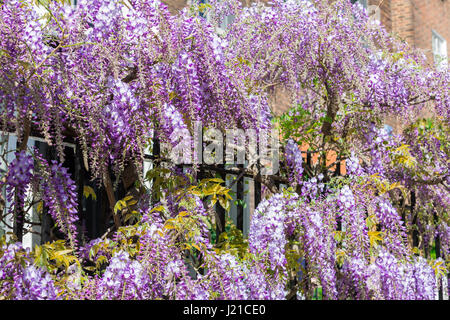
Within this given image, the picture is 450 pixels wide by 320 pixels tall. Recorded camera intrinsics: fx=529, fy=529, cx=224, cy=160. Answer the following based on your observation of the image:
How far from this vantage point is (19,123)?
217cm

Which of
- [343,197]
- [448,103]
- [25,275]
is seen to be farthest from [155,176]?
[448,103]

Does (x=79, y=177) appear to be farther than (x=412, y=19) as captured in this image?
No

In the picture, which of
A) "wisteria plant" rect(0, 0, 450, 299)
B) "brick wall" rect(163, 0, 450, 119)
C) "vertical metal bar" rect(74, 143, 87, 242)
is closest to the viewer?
"wisteria plant" rect(0, 0, 450, 299)

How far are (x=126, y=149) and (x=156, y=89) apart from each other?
316 millimetres

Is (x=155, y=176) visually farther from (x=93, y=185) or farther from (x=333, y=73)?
(x=333, y=73)

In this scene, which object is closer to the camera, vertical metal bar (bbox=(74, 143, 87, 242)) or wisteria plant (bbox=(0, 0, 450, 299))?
wisteria plant (bbox=(0, 0, 450, 299))

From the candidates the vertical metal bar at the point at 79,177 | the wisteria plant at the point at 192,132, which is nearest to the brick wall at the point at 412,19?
the wisteria plant at the point at 192,132

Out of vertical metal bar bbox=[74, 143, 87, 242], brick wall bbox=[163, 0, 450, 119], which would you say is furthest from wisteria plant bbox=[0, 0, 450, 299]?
brick wall bbox=[163, 0, 450, 119]

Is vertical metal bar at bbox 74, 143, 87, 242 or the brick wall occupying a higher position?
the brick wall

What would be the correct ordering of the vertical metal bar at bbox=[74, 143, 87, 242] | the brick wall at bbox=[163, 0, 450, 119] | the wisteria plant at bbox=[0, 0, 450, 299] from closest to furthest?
the wisteria plant at bbox=[0, 0, 450, 299] → the vertical metal bar at bbox=[74, 143, 87, 242] → the brick wall at bbox=[163, 0, 450, 119]

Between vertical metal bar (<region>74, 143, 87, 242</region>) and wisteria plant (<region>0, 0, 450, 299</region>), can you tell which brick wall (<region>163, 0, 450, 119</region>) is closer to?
wisteria plant (<region>0, 0, 450, 299</region>)

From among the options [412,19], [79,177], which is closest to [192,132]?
[79,177]

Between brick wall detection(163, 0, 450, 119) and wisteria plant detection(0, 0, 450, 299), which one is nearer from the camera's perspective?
wisteria plant detection(0, 0, 450, 299)

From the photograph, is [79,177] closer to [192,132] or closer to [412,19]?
[192,132]
